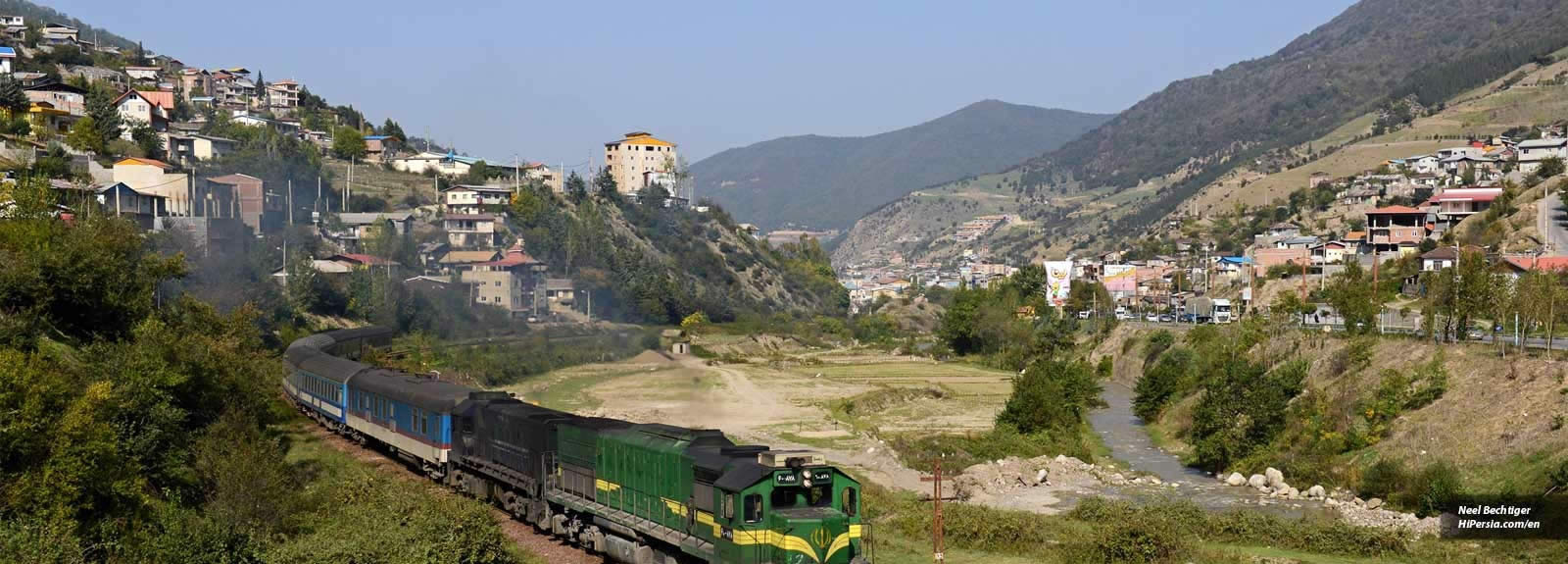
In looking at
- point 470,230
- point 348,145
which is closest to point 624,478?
point 470,230

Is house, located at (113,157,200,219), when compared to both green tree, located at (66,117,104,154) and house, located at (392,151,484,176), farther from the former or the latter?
house, located at (392,151,484,176)

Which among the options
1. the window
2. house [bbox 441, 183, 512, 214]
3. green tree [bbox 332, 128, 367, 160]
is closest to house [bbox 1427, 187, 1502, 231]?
house [bbox 441, 183, 512, 214]

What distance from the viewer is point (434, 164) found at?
158500 millimetres

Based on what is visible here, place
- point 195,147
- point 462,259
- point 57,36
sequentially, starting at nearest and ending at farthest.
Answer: point 462,259 < point 195,147 < point 57,36

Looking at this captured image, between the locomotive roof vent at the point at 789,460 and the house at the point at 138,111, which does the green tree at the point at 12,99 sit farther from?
the locomotive roof vent at the point at 789,460

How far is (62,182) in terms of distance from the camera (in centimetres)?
8462

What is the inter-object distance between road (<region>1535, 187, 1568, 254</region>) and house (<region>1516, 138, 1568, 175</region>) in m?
43.1

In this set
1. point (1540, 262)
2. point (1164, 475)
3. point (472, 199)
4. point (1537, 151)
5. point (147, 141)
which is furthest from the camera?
point (1537, 151)

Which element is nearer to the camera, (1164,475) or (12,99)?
(1164,475)

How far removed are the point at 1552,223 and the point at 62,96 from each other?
124456 millimetres

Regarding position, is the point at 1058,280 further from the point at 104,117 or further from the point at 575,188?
the point at 104,117

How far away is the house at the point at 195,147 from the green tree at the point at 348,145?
21.5 metres

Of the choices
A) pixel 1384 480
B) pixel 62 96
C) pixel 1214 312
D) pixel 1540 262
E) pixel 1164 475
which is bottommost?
pixel 1164 475

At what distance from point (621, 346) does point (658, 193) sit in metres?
127
